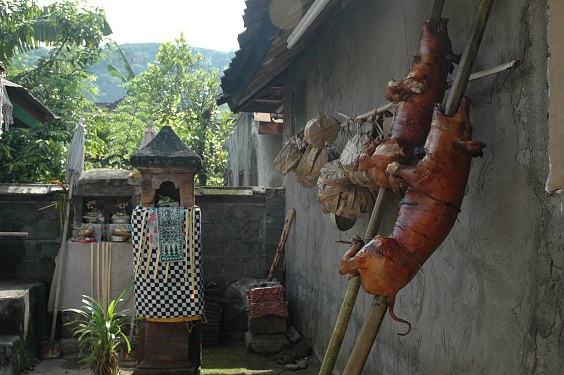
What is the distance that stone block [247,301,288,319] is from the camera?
8492 millimetres

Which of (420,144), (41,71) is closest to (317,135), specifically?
(420,144)

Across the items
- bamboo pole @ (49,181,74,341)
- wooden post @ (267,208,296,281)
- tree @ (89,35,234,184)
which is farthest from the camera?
tree @ (89,35,234,184)

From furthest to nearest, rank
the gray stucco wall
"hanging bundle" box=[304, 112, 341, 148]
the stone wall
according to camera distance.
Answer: the stone wall, "hanging bundle" box=[304, 112, 341, 148], the gray stucco wall

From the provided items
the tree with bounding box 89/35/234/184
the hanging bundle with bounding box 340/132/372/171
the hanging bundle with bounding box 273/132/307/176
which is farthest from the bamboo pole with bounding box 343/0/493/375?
the tree with bounding box 89/35/234/184

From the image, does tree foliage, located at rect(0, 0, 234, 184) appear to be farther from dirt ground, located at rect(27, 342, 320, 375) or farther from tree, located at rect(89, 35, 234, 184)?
dirt ground, located at rect(27, 342, 320, 375)

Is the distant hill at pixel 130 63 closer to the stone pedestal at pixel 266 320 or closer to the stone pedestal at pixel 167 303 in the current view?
the stone pedestal at pixel 266 320

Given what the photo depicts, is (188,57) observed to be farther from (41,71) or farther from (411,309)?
(411,309)

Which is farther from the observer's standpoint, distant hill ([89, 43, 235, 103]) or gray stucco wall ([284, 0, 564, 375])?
distant hill ([89, 43, 235, 103])

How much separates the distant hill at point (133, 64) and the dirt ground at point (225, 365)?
64.1 m

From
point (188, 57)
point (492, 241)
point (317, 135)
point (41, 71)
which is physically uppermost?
point (188, 57)

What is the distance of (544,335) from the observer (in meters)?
2.68

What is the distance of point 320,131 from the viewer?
Answer: 5.76 meters

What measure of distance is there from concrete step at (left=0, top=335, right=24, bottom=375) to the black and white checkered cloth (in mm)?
1666

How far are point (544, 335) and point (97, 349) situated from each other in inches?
217
